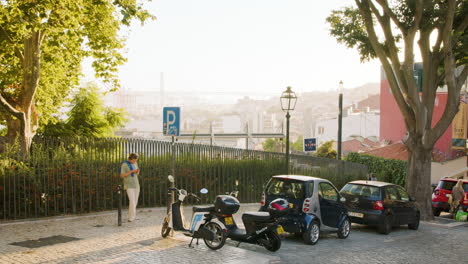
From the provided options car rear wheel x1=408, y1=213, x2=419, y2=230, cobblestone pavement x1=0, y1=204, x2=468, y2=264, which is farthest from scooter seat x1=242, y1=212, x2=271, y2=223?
car rear wheel x1=408, y1=213, x2=419, y2=230

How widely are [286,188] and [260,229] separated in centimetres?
214

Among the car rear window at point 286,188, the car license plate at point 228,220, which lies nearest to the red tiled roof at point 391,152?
the car rear window at point 286,188

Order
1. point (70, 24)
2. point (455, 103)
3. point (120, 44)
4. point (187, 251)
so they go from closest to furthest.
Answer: point (187, 251)
point (70, 24)
point (120, 44)
point (455, 103)

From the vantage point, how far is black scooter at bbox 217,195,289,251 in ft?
34.2

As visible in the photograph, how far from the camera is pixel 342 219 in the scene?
1317 centimetres

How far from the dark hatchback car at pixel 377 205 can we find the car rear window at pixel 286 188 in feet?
11.2

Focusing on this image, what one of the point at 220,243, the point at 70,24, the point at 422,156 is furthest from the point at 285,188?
the point at 422,156

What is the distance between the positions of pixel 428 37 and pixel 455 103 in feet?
8.40

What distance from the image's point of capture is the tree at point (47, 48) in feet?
43.6

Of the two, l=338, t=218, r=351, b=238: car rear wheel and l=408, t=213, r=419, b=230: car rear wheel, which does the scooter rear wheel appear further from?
l=408, t=213, r=419, b=230: car rear wheel

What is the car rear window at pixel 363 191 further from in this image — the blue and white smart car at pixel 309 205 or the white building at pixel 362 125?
the white building at pixel 362 125

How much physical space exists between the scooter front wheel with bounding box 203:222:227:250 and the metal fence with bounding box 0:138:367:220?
3.28m

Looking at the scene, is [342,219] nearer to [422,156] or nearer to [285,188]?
[285,188]

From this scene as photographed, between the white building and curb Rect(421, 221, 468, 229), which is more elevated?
the white building
